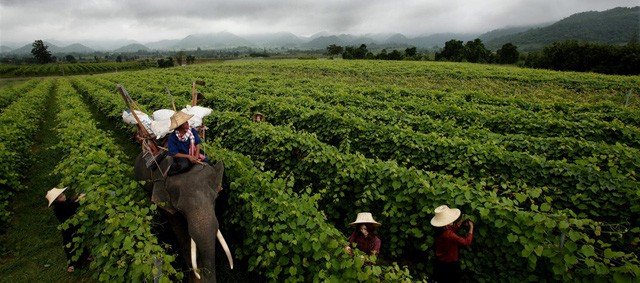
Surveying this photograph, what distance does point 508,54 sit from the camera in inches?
2655

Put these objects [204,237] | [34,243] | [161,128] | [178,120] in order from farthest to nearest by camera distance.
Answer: [34,243]
[161,128]
[178,120]
[204,237]

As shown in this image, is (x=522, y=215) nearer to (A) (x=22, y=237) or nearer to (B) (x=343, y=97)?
(A) (x=22, y=237)

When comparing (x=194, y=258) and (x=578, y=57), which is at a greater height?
(x=578, y=57)

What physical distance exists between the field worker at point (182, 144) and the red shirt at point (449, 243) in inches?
174

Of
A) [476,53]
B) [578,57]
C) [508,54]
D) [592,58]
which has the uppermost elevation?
[476,53]

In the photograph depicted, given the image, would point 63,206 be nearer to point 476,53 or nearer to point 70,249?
point 70,249

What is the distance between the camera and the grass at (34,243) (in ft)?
20.0

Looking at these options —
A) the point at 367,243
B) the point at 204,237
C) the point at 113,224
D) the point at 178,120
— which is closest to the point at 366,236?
the point at 367,243

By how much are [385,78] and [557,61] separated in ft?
114

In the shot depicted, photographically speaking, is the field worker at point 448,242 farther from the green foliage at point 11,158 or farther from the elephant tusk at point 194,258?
the green foliage at point 11,158

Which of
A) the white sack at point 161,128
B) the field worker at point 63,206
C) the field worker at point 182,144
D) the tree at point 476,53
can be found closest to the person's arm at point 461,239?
the field worker at point 182,144

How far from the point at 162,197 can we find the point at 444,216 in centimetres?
479

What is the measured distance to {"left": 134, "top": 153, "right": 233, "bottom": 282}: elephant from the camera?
4480 mm

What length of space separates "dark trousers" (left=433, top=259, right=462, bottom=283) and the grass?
654 cm
